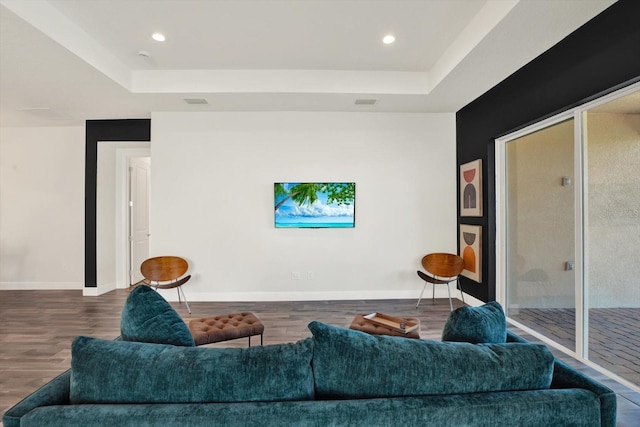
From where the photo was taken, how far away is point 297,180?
16.2ft

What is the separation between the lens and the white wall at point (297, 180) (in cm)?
488

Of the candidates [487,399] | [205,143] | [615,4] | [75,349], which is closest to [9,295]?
[205,143]

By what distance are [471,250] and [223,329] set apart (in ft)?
11.4

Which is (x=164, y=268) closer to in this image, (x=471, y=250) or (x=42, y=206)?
(x=42, y=206)

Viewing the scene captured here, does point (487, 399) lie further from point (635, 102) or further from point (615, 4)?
point (615, 4)

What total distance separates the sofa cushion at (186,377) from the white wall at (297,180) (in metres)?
3.83

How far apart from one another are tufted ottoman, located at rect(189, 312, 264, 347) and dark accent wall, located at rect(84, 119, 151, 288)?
11.7 ft

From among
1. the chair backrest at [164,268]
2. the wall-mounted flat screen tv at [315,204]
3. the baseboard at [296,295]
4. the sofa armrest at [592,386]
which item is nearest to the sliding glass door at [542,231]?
the baseboard at [296,295]

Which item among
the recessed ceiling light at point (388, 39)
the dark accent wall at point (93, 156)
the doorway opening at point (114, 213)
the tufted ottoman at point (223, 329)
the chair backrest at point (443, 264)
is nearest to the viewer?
the tufted ottoman at point (223, 329)

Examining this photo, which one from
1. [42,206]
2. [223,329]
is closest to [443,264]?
[223,329]

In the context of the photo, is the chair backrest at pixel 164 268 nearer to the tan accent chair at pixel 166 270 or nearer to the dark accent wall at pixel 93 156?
the tan accent chair at pixel 166 270

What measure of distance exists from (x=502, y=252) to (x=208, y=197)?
408 centimetres

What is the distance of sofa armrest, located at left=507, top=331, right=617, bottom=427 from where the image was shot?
108 centimetres

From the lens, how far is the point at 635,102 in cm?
241
